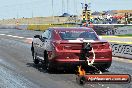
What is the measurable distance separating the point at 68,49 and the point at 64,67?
0.60 m

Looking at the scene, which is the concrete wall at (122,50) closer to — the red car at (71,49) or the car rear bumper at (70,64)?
the red car at (71,49)

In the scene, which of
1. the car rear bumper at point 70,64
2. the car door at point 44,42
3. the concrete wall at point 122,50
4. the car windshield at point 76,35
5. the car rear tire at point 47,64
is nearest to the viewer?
the car rear bumper at point 70,64

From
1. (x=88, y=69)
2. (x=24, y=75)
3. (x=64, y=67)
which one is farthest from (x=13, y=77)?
(x=88, y=69)

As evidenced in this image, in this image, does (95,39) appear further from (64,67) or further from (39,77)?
(39,77)

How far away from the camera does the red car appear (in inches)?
550

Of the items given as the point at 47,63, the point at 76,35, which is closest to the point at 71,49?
the point at 76,35

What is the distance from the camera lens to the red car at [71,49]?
45.8 ft

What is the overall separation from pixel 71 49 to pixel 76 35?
747mm

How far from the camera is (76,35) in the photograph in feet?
47.8

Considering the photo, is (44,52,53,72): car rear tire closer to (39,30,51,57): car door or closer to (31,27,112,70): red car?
(31,27,112,70): red car

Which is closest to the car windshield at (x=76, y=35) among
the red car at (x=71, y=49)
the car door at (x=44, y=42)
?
the red car at (x=71, y=49)

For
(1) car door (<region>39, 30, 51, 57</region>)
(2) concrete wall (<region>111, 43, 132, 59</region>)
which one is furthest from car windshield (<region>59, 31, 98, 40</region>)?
(2) concrete wall (<region>111, 43, 132, 59</region>)

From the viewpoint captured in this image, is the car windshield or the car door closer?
the car windshield

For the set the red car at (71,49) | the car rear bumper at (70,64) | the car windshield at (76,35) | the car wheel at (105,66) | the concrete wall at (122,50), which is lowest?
the concrete wall at (122,50)
